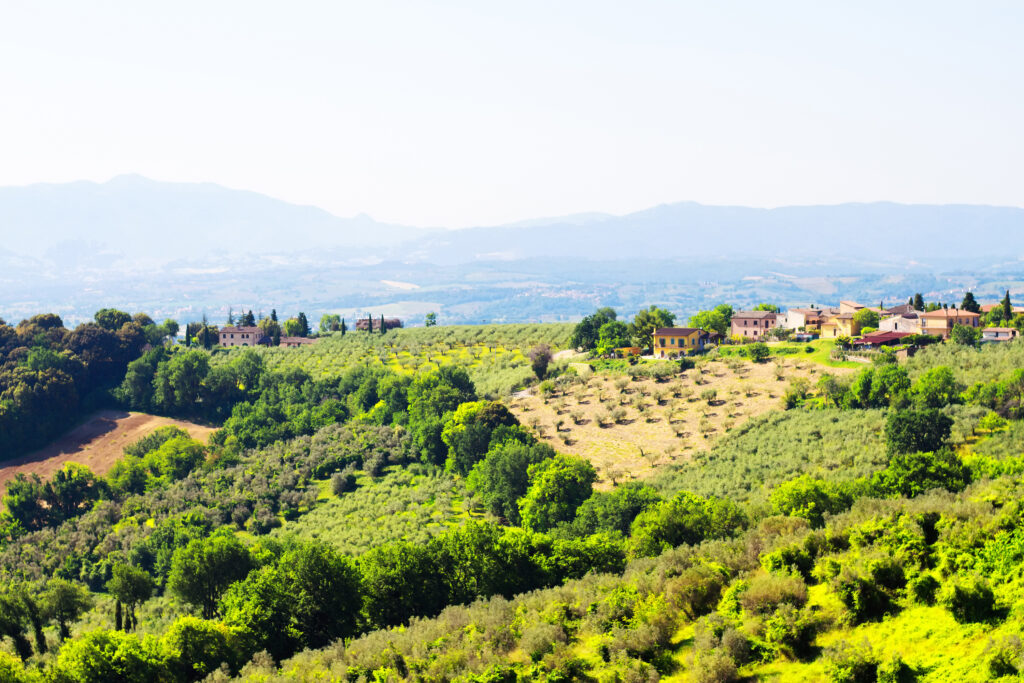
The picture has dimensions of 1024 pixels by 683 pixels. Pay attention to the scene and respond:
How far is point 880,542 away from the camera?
2717cm

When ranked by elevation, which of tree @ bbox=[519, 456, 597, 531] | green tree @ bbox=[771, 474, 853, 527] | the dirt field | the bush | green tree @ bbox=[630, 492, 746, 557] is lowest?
the dirt field

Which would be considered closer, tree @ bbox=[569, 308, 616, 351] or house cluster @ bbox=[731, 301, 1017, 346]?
house cluster @ bbox=[731, 301, 1017, 346]

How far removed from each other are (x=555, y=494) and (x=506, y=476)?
6040 mm

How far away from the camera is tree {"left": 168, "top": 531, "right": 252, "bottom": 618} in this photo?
46844 millimetres

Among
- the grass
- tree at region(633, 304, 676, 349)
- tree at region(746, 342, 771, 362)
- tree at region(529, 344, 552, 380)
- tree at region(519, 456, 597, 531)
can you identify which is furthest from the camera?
tree at region(633, 304, 676, 349)

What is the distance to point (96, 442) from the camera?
308 feet

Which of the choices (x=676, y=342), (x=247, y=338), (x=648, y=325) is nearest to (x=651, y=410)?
(x=676, y=342)

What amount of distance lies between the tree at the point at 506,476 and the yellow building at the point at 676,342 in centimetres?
3795

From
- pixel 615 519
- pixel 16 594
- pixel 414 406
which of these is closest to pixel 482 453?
pixel 414 406

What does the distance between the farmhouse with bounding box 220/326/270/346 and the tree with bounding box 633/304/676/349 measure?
216 feet

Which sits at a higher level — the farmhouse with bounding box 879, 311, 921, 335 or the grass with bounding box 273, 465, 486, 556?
the farmhouse with bounding box 879, 311, 921, 335

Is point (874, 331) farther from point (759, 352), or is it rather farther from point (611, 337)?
point (611, 337)

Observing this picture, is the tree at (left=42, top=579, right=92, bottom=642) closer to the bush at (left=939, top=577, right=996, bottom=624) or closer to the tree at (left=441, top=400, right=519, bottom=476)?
the tree at (left=441, top=400, right=519, bottom=476)

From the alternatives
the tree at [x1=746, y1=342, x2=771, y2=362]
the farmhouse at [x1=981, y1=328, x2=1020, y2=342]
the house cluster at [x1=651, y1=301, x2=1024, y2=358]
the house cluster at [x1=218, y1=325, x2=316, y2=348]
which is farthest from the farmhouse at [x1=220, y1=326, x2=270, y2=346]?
the farmhouse at [x1=981, y1=328, x2=1020, y2=342]
